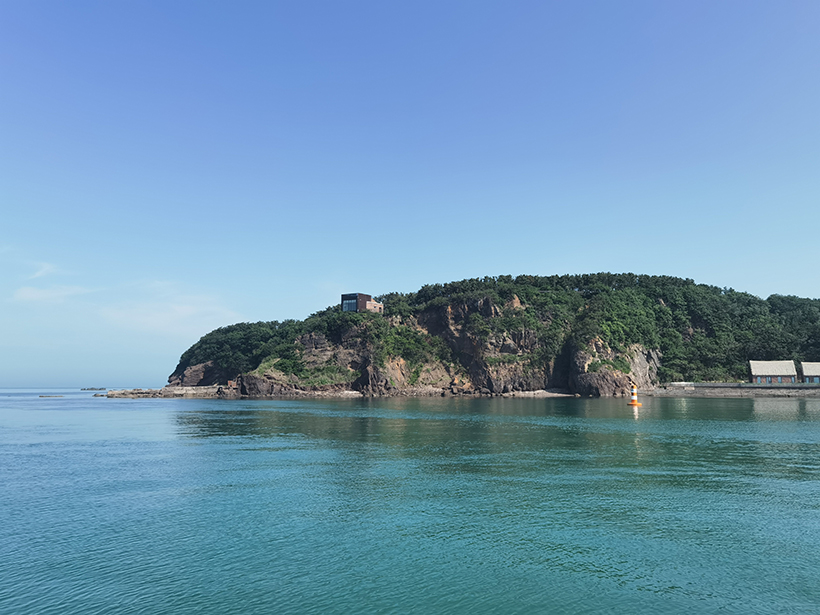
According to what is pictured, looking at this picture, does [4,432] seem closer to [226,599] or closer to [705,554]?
[226,599]

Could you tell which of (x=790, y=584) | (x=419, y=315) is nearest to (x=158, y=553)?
(x=790, y=584)

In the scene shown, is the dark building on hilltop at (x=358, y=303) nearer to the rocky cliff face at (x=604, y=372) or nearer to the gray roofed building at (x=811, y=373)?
the rocky cliff face at (x=604, y=372)

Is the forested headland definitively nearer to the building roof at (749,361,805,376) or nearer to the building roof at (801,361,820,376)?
the building roof at (749,361,805,376)

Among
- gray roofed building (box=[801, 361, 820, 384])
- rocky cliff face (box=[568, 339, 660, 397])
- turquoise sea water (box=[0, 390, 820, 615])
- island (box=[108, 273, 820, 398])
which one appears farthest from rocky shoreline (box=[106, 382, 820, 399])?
turquoise sea water (box=[0, 390, 820, 615])

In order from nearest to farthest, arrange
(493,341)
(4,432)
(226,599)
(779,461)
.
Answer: (226,599), (779,461), (4,432), (493,341)

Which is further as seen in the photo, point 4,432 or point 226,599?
point 4,432

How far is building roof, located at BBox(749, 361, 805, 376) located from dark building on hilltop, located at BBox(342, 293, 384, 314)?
114845mm

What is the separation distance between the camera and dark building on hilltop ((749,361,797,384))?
133 metres

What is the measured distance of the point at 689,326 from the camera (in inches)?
6673

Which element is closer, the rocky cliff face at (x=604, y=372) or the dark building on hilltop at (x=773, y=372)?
the dark building on hilltop at (x=773, y=372)

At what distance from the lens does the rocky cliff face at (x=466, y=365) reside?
15338cm

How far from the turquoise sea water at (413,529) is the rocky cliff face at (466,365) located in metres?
108

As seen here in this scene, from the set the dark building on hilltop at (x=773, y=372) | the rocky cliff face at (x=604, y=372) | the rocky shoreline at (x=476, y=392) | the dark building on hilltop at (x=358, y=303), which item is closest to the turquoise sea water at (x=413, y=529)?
the rocky cliff face at (x=604, y=372)

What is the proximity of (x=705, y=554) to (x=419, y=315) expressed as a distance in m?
159
